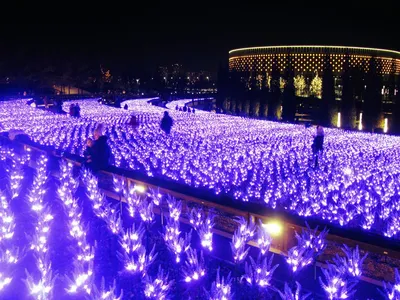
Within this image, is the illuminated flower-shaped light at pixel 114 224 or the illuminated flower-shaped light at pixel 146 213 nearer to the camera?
the illuminated flower-shaped light at pixel 114 224

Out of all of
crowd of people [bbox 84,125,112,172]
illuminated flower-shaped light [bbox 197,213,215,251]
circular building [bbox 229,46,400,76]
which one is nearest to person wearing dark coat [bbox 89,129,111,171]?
crowd of people [bbox 84,125,112,172]

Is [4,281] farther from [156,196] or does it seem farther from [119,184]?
[119,184]

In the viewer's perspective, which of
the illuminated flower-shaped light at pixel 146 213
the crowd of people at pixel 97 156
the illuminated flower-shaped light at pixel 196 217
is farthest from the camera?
the crowd of people at pixel 97 156

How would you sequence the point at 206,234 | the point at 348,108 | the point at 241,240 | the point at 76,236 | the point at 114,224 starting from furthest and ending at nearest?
the point at 348,108
the point at 114,224
the point at 76,236
the point at 206,234
the point at 241,240

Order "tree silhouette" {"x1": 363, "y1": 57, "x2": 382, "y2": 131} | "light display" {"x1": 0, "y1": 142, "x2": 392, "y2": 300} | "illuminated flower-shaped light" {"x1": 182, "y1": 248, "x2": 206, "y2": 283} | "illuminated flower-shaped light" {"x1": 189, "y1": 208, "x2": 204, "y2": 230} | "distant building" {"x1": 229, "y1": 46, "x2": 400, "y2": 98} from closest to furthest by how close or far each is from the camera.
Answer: "light display" {"x1": 0, "y1": 142, "x2": 392, "y2": 300} → "illuminated flower-shaped light" {"x1": 182, "y1": 248, "x2": 206, "y2": 283} → "illuminated flower-shaped light" {"x1": 189, "y1": 208, "x2": 204, "y2": 230} → "tree silhouette" {"x1": 363, "y1": 57, "x2": 382, "y2": 131} → "distant building" {"x1": 229, "y1": 46, "x2": 400, "y2": 98}

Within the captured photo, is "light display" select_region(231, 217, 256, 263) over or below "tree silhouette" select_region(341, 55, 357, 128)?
over

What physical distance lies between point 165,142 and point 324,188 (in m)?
10.5

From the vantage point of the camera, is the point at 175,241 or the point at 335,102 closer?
the point at 175,241

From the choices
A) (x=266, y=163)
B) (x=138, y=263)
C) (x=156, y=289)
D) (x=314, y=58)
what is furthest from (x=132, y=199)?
(x=314, y=58)

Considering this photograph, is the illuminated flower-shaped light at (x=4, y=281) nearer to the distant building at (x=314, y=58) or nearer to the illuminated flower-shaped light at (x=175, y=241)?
the illuminated flower-shaped light at (x=175, y=241)

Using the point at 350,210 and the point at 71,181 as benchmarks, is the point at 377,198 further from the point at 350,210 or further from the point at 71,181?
the point at 71,181

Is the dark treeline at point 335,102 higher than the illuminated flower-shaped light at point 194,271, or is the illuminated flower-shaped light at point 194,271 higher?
the illuminated flower-shaped light at point 194,271

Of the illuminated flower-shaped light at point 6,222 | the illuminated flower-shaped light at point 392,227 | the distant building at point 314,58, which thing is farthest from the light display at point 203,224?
the distant building at point 314,58

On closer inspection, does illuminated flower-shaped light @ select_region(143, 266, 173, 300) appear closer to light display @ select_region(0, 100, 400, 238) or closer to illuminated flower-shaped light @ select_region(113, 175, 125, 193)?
light display @ select_region(0, 100, 400, 238)
